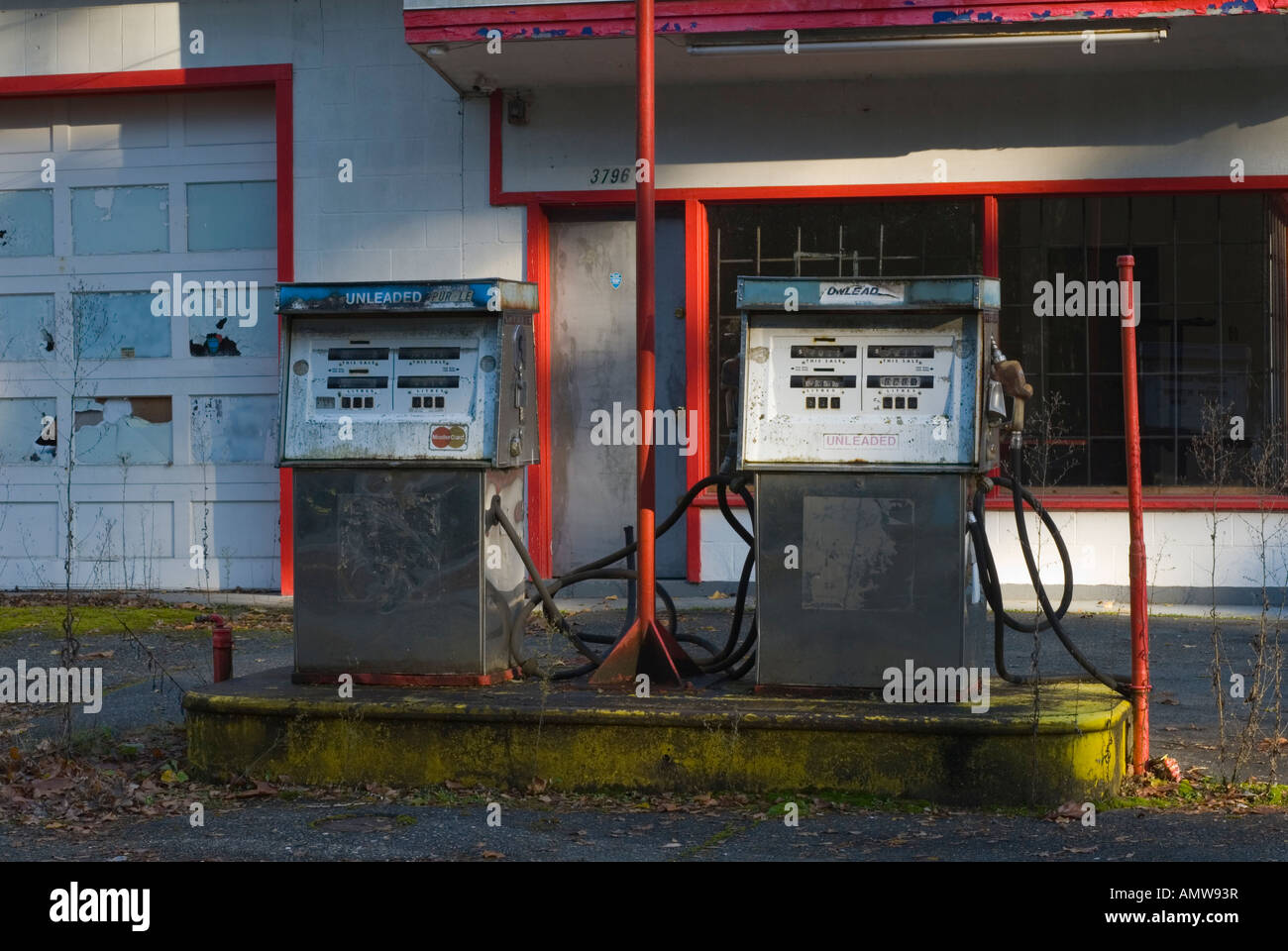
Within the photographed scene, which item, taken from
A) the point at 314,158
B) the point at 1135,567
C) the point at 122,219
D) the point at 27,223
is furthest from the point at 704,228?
the point at 1135,567

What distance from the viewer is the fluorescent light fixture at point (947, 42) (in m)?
10.4

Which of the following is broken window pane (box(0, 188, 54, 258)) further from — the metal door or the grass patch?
the metal door

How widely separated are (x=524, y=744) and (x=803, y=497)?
1.45 m

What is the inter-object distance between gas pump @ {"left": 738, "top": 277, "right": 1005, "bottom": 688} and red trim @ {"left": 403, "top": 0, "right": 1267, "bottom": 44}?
4.42 meters

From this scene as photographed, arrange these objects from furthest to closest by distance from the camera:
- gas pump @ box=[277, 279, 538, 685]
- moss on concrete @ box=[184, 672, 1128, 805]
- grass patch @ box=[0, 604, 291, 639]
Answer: grass patch @ box=[0, 604, 291, 639], gas pump @ box=[277, 279, 538, 685], moss on concrete @ box=[184, 672, 1128, 805]

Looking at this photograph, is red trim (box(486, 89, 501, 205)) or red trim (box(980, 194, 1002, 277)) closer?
red trim (box(980, 194, 1002, 277))

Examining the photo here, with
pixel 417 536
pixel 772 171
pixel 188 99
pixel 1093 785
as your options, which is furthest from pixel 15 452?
pixel 1093 785

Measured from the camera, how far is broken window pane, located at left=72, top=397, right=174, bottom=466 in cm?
1263

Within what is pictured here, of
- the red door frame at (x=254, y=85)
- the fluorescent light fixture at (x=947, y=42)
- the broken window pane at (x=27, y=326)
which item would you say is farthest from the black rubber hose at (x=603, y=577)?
the broken window pane at (x=27, y=326)

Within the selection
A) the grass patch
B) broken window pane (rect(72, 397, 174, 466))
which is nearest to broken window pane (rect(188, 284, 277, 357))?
broken window pane (rect(72, 397, 174, 466))

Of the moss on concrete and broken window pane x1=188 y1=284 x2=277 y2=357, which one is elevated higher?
broken window pane x1=188 y1=284 x2=277 y2=357

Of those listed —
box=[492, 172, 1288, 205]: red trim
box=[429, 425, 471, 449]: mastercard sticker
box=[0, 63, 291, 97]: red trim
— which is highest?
box=[0, 63, 291, 97]: red trim

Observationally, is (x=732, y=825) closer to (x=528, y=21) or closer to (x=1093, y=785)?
(x=1093, y=785)

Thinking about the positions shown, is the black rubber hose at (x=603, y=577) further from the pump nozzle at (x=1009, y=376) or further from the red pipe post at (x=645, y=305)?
the pump nozzle at (x=1009, y=376)
